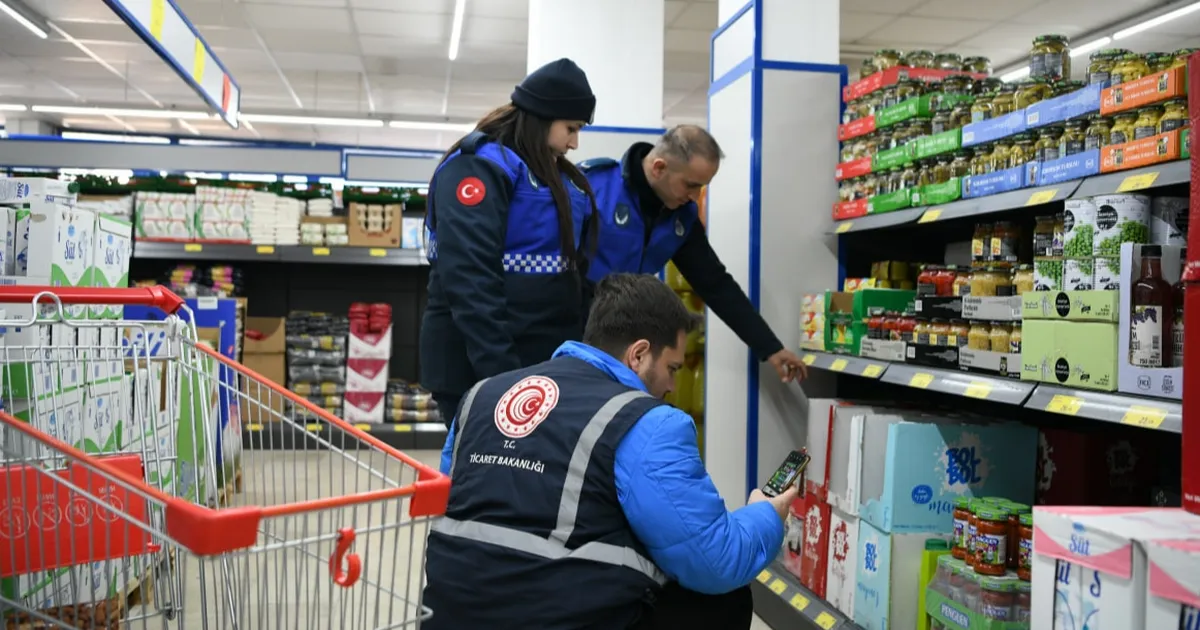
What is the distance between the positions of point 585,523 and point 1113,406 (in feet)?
3.67

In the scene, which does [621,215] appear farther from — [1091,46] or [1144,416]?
[1091,46]

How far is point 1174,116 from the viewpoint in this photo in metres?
2.01

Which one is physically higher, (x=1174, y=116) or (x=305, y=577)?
(x=1174, y=116)

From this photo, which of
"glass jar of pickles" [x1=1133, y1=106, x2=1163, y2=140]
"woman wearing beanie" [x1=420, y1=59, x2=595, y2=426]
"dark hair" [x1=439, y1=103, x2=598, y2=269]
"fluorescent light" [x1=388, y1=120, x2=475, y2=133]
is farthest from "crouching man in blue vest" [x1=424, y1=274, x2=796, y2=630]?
"fluorescent light" [x1=388, y1=120, x2=475, y2=133]

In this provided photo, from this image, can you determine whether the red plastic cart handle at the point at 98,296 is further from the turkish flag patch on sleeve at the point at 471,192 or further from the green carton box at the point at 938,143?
the green carton box at the point at 938,143

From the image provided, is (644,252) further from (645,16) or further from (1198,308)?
(645,16)

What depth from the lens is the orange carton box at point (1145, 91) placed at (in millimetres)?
2008

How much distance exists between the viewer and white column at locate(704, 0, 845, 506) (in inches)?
141

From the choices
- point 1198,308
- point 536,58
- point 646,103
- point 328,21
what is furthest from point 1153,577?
point 328,21

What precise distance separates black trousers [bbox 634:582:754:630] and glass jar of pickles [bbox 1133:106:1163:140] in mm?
1246

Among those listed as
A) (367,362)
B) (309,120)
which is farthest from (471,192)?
(309,120)

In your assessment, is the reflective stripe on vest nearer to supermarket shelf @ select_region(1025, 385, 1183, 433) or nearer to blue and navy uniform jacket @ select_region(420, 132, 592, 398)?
blue and navy uniform jacket @ select_region(420, 132, 592, 398)

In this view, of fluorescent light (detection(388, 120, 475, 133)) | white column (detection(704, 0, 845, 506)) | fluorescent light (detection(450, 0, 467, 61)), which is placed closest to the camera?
white column (detection(704, 0, 845, 506))

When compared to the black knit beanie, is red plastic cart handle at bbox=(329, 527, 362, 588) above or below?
below
